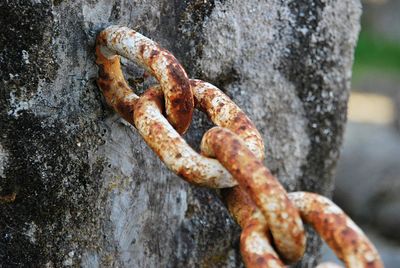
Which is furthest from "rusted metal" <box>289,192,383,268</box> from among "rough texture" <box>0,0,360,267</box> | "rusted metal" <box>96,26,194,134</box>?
"rough texture" <box>0,0,360,267</box>

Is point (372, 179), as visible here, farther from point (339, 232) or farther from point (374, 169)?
point (339, 232)

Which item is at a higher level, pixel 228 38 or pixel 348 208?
pixel 228 38

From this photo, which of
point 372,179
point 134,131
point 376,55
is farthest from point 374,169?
point 134,131

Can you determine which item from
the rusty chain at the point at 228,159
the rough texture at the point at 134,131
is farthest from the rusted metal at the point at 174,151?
the rough texture at the point at 134,131

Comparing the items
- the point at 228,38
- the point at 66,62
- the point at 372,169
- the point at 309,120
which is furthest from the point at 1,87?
the point at 372,169

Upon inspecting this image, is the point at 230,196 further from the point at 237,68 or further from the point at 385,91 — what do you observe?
the point at 385,91

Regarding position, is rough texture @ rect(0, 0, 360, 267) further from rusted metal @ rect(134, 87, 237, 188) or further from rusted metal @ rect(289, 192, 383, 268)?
rusted metal @ rect(289, 192, 383, 268)

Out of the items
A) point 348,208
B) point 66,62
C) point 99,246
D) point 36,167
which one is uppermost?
point 66,62
